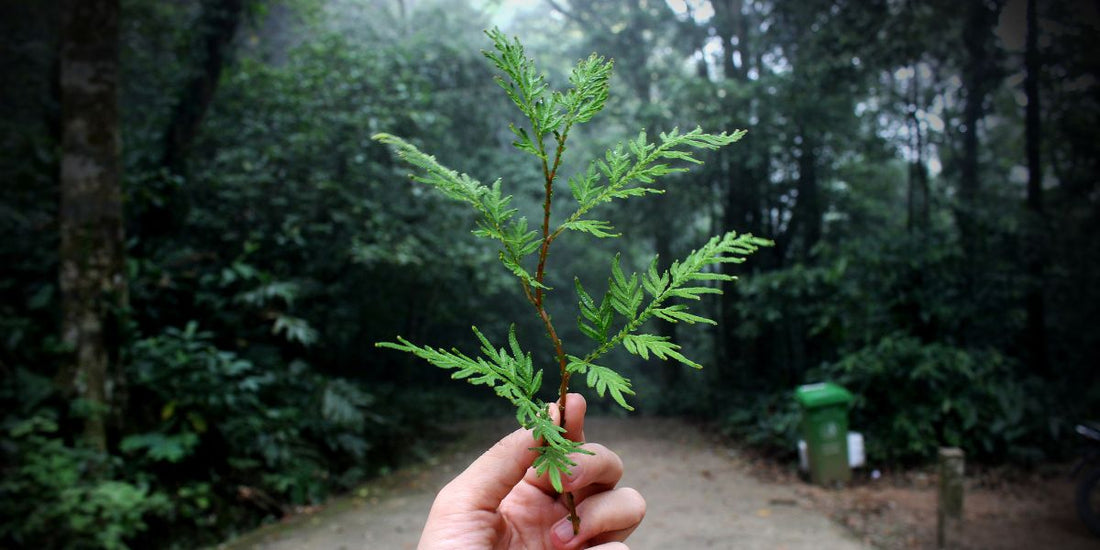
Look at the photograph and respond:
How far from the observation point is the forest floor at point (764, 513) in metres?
4.89

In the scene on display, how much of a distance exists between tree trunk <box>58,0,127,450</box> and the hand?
15.7 feet

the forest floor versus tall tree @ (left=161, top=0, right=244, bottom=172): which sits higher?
tall tree @ (left=161, top=0, right=244, bottom=172)

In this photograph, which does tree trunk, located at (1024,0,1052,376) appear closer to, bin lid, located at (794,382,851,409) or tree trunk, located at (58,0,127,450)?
bin lid, located at (794,382,851,409)

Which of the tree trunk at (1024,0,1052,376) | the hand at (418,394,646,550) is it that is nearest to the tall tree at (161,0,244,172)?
the hand at (418,394,646,550)

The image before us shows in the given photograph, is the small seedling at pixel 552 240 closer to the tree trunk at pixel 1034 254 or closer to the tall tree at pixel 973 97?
the tall tree at pixel 973 97

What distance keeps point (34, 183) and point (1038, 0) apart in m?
9.41

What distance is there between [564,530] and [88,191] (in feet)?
16.9

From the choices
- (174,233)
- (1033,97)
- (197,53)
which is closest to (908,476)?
(1033,97)

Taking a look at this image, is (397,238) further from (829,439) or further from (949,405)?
(949,405)

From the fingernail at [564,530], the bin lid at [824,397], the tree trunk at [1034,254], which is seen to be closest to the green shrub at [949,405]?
the tree trunk at [1034,254]

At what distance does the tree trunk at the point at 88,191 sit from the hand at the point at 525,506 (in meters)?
4.80

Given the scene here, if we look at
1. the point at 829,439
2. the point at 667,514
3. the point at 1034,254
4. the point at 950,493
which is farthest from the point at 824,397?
the point at 1034,254

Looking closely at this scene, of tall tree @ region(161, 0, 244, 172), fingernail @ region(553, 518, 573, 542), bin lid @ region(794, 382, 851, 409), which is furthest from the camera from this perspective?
tall tree @ region(161, 0, 244, 172)

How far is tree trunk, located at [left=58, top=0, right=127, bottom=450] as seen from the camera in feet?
15.6
